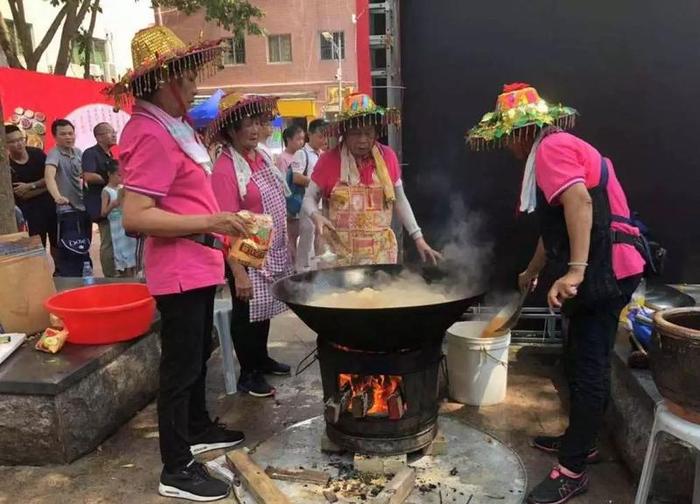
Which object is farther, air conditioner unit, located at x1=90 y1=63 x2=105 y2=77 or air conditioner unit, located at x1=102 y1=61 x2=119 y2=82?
air conditioner unit, located at x1=102 y1=61 x2=119 y2=82

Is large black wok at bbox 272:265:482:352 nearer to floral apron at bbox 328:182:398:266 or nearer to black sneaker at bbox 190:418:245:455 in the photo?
floral apron at bbox 328:182:398:266

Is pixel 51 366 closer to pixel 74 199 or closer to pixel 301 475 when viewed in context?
pixel 301 475

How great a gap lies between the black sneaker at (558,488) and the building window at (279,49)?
2772 cm

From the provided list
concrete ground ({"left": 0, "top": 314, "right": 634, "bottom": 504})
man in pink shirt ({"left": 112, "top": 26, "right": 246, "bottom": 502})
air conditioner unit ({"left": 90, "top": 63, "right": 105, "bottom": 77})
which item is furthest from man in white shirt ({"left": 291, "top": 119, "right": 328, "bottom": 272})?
air conditioner unit ({"left": 90, "top": 63, "right": 105, "bottom": 77})

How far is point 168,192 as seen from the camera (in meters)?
2.51

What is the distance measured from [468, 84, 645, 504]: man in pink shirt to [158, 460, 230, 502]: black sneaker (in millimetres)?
1495

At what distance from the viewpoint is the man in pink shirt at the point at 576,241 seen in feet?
8.02

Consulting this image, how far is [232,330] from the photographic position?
3.98 meters

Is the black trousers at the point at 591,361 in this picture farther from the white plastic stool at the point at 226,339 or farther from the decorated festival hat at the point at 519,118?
the white plastic stool at the point at 226,339

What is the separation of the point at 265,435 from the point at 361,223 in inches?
56.4

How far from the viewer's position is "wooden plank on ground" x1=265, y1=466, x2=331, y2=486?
9.30ft

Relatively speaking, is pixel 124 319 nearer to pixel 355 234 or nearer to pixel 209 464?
pixel 209 464

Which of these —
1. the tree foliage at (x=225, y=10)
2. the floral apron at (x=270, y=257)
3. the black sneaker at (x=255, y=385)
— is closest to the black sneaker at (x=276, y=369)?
the black sneaker at (x=255, y=385)

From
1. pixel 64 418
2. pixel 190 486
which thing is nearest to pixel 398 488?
pixel 190 486
